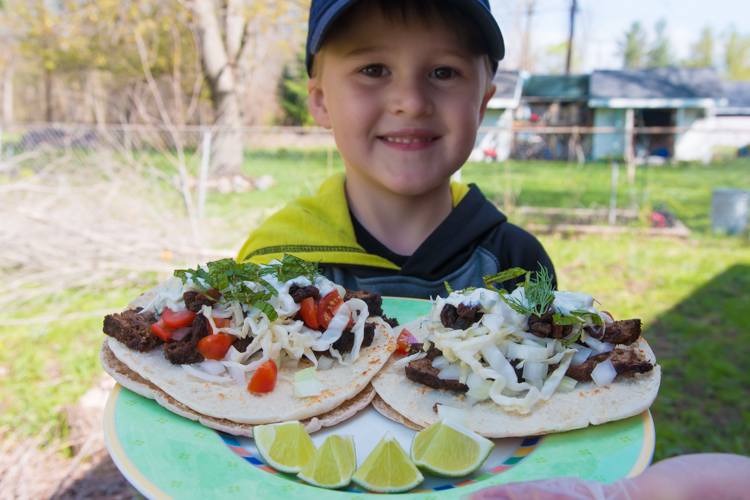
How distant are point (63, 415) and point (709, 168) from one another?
25565 millimetres

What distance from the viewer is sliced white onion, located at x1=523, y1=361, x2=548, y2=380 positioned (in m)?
2.06

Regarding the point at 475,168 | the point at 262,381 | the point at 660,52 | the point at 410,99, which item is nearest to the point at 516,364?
the point at 262,381

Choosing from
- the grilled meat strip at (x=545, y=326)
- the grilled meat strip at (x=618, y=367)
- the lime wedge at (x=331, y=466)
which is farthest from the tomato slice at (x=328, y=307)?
the grilled meat strip at (x=618, y=367)

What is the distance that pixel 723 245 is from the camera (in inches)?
396

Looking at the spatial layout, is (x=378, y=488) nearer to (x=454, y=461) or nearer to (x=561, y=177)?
(x=454, y=461)

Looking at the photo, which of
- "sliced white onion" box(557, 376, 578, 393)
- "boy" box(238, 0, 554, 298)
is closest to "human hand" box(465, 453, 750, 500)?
"sliced white onion" box(557, 376, 578, 393)

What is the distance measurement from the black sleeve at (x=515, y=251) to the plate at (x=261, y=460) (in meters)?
1.21

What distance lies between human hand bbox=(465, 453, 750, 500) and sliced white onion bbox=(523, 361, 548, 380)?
0.76 metres

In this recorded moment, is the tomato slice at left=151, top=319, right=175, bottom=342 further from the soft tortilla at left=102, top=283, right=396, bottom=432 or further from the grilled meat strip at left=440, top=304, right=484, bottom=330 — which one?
the grilled meat strip at left=440, top=304, right=484, bottom=330

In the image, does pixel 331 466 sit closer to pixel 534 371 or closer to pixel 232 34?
pixel 534 371

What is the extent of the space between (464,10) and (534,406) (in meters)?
1.78

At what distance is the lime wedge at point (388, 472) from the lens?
1.52 m

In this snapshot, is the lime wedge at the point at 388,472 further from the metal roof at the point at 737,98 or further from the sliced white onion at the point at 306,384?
the metal roof at the point at 737,98

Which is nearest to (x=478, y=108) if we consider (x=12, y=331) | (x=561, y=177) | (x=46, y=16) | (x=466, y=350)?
(x=466, y=350)
